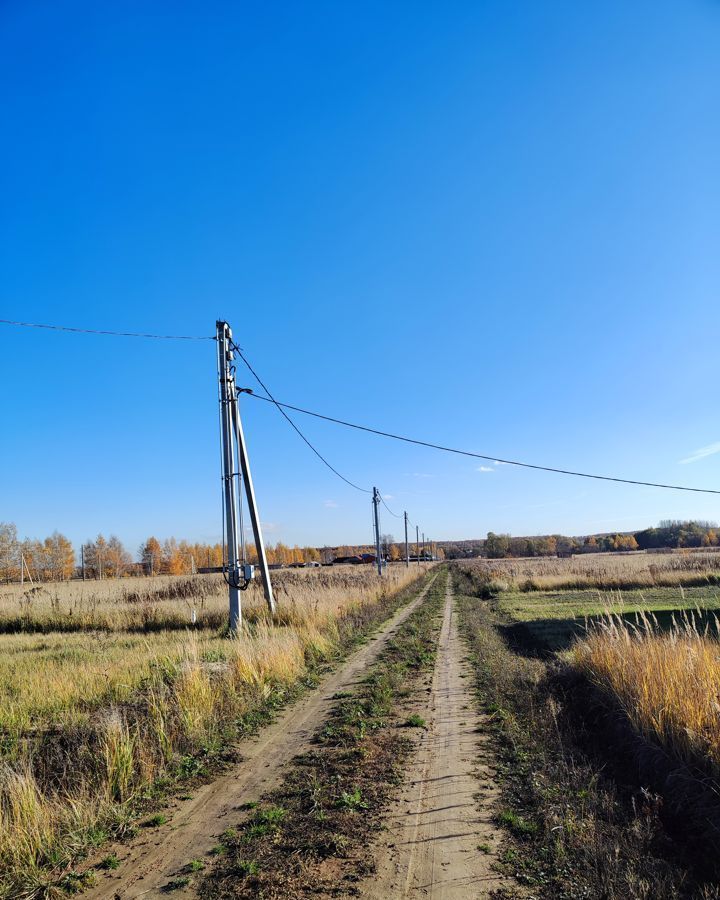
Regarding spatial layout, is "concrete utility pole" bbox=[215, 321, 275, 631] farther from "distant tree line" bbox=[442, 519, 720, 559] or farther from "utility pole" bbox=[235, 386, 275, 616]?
"distant tree line" bbox=[442, 519, 720, 559]

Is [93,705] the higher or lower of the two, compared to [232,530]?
lower

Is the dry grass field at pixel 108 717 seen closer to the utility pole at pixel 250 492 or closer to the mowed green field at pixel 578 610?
Result: the utility pole at pixel 250 492

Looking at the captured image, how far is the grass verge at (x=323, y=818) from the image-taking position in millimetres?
3449

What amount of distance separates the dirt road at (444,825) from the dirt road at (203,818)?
4.45ft

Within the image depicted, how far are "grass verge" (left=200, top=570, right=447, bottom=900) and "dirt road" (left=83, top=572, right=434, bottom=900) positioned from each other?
193 mm

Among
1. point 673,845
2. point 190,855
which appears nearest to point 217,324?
point 190,855

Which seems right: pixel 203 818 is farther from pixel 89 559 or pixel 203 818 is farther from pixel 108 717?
pixel 89 559

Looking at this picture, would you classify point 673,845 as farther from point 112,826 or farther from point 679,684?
point 112,826

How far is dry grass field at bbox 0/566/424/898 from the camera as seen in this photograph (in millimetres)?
4008

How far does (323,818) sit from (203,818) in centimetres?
107

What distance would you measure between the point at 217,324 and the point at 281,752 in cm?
1183

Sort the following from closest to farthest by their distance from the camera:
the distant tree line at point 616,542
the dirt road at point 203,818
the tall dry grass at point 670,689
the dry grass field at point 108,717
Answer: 1. the dirt road at point 203,818
2. the dry grass field at point 108,717
3. the tall dry grass at point 670,689
4. the distant tree line at point 616,542

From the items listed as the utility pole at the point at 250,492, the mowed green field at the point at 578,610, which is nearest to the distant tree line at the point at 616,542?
the mowed green field at the point at 578,610

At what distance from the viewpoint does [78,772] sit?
199 inches
